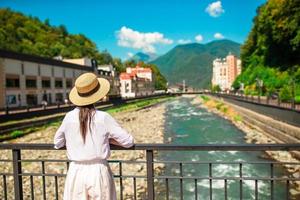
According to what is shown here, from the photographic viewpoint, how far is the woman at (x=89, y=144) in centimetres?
293

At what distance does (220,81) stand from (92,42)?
248ft

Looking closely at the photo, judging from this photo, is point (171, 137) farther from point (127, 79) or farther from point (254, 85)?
point (127, 79)

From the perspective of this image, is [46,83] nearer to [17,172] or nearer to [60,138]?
[17,172]

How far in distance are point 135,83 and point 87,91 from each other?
110601 millimetres

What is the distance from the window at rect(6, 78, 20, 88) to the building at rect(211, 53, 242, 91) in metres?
131

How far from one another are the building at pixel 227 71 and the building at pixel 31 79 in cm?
11809

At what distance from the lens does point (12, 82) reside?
41.4 m

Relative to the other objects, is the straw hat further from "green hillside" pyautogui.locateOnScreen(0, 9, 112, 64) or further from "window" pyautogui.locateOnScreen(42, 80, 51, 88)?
"green hillside" pyautogui.locateOnScreen(0, 9, 112, 64)

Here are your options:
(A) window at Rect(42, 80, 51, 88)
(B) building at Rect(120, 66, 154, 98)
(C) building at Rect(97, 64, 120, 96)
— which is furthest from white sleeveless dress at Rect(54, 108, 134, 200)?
(B) building at Rect(120, 66, 154, 98)

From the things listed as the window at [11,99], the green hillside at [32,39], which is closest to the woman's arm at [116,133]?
the window at [11,99]

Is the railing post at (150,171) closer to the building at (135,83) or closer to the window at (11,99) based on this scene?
the window at (11,99)

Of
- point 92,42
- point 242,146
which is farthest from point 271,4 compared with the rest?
point 92,42

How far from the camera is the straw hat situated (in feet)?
9.89

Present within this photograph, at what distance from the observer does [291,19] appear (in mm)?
25125
